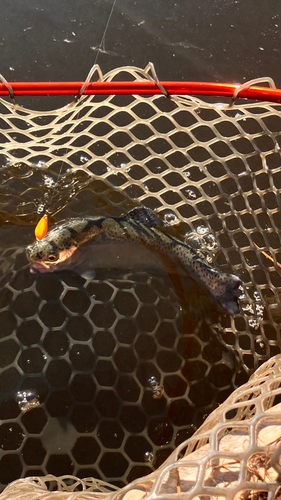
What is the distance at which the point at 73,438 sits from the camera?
7.64 ft

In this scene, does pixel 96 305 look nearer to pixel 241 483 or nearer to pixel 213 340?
pixel 213 340

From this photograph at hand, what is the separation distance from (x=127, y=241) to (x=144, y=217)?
0.18 metres

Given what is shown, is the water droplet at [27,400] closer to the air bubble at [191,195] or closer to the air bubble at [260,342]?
the air bubble at [260,342]

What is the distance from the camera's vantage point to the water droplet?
93.3 inches

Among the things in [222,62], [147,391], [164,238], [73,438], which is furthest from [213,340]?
[222,62]

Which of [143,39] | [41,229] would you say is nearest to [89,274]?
[41,229]

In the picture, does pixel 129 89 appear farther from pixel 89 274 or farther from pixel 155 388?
pixel 155 388

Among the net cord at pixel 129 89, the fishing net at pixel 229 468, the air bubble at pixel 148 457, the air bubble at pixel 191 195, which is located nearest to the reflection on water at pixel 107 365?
the air bubble at pixel 148 457

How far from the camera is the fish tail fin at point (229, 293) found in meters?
2.41

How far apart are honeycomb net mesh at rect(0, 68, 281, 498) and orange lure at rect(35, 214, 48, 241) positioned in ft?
0.63

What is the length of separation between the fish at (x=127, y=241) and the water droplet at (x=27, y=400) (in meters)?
0.71

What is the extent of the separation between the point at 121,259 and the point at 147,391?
0.78 meters

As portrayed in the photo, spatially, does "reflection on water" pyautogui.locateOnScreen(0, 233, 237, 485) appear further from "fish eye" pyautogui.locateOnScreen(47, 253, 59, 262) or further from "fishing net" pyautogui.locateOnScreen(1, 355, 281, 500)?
"fishing net" pyautogui.locateOnScreen(1, 355, 281, 500)

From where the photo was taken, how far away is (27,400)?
→ 7.82 feet
